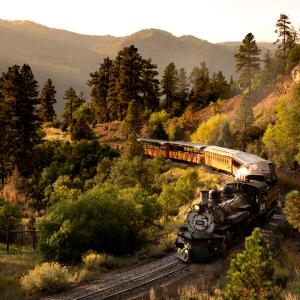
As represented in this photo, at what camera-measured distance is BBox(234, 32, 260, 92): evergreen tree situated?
7306cm

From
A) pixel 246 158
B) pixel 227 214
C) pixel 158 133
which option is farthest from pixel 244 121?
pixel 227 214

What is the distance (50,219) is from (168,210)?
36.6ft

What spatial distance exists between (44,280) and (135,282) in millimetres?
3272

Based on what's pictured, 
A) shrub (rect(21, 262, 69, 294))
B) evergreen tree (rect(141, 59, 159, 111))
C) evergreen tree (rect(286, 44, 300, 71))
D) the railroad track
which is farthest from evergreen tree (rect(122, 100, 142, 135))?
shrub (rect(21, 262, 69, 294))

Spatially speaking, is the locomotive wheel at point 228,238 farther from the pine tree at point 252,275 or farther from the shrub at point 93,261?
the pine tree at point 252,275

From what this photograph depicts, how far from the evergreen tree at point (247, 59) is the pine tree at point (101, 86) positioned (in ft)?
81.3

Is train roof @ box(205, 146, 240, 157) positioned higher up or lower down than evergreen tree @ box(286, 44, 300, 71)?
lower down

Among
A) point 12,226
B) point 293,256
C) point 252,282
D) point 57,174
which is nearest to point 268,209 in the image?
point 293,256

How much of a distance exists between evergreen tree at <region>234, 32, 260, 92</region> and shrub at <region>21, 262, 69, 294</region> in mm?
63271

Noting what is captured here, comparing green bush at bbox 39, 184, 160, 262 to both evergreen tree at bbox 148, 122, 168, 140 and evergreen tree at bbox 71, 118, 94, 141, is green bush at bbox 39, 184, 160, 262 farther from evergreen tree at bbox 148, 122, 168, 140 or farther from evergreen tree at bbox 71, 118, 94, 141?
evergreen tree at bbox 148, 122, 168, 140

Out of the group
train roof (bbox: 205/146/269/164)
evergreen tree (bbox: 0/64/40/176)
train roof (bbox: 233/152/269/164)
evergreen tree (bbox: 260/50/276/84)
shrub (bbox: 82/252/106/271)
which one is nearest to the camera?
shrub (bbox: 82/252/106/271)

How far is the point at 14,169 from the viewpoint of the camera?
158 ft

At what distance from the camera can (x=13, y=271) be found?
1747 cm

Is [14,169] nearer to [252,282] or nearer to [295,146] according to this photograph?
[295,146]
